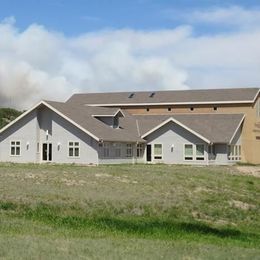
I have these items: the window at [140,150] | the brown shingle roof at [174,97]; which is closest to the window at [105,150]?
the window at [140,150]

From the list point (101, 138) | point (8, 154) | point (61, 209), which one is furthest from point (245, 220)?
point (8, 154)

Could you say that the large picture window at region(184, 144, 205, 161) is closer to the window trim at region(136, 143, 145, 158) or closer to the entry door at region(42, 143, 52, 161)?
the window trim at region(136, 143, 145, 158)

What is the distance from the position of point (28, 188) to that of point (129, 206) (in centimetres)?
441

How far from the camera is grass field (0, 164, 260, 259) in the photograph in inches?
477

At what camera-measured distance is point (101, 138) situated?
4872cm

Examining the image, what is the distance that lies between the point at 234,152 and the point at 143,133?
Result: 888 cm

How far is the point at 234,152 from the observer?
57.3m

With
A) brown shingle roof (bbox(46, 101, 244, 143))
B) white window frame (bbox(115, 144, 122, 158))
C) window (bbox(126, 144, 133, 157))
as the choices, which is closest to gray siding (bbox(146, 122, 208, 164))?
brown shingle roof (bbox(46, 101, 244, 143))

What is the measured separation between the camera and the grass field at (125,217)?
39.8 feet

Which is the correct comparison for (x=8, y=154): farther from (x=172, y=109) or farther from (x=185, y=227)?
(x=185, y=227)

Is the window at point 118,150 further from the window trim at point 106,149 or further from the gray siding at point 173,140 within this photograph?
the gray siding at point 173,140

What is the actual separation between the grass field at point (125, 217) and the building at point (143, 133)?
1869 cm

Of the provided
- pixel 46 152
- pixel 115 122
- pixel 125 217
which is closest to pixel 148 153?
pixel 115 122

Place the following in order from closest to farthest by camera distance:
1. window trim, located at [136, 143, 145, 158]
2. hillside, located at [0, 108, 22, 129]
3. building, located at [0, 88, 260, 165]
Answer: building, located at [0, 88, 260, 165]
window trim, located at [136, 143, 145, 158]
hillside, located at [0, 108, 22, 129]
